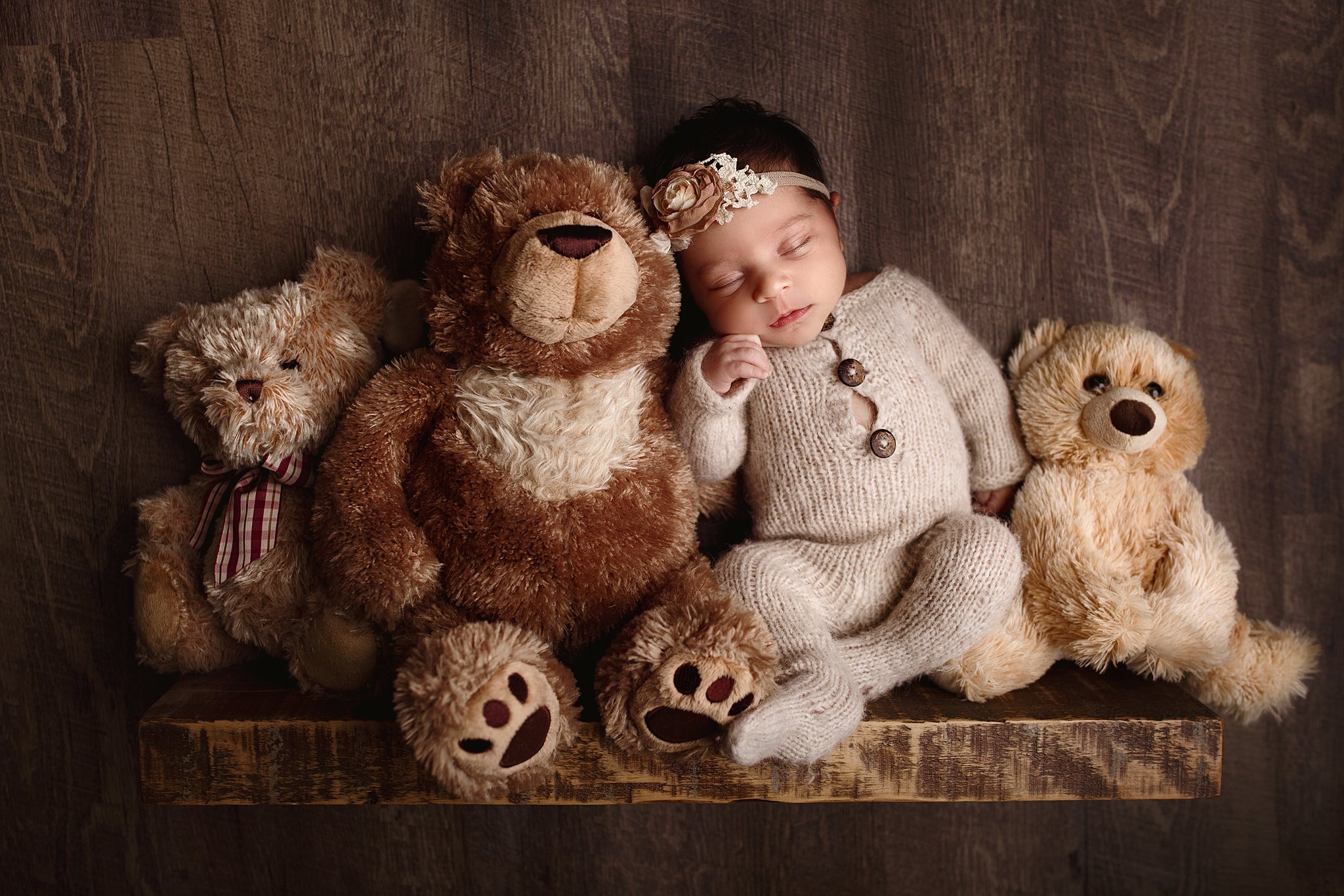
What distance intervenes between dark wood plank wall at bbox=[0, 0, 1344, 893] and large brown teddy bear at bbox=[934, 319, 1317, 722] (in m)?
0.11

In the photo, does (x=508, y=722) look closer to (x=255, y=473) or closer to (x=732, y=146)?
(x=255, y=473)

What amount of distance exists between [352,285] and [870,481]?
2.08ft

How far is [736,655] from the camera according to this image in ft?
2.50

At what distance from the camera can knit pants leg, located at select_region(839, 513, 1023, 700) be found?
34.4 inches

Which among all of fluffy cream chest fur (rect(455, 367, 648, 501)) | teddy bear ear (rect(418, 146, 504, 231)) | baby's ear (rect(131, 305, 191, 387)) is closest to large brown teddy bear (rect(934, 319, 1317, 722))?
fluffy cream chest fur (rect(455, 367, 648, 501))

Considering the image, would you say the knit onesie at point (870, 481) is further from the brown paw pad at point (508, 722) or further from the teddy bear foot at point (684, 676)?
the brown paw pad at point (508, 722)

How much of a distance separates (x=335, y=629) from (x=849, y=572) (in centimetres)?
55

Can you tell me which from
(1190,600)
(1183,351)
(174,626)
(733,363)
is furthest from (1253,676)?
(174,626)

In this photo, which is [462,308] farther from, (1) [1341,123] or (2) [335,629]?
(1) [1341,123]

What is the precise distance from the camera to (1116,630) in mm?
917

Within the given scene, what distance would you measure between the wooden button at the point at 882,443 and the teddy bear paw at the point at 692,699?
0.99 feet

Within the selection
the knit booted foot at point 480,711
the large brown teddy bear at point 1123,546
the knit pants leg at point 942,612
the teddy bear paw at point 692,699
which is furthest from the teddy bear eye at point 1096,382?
the knit booted foot at point 480,711

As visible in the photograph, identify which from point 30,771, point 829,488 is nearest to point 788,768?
point 829,488

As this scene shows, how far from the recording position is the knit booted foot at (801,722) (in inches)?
28.9
